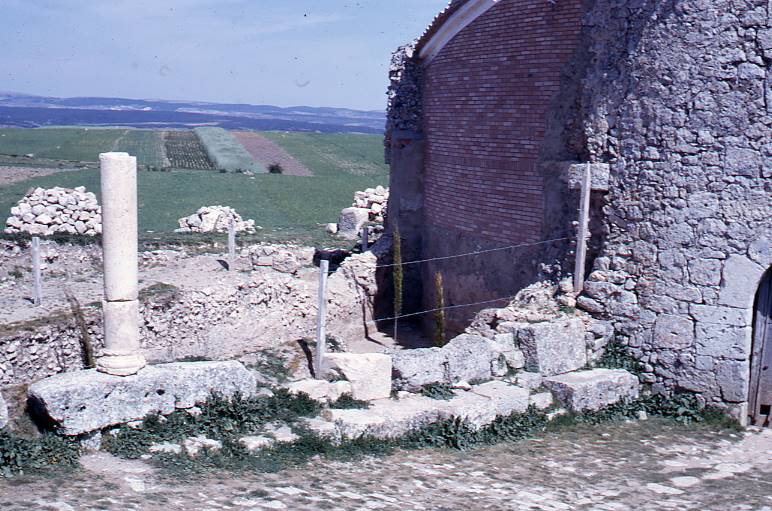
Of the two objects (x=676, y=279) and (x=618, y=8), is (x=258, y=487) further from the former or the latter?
(x=618, y=8)

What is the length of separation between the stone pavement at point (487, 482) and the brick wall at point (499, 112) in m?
4.25

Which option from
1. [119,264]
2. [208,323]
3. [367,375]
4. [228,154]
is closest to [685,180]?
[367,375]

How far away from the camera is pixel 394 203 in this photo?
1692 cm

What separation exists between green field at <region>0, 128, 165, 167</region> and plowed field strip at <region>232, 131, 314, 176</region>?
7.21m

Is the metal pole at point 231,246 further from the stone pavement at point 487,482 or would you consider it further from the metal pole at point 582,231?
the stone pavement at point 487,482

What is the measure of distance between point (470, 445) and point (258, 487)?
7.91 feet

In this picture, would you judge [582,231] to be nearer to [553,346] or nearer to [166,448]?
[553,346]

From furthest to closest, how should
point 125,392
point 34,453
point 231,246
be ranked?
point 231,246 → point 125,392 → point 34,453

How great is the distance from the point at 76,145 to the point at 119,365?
211ft

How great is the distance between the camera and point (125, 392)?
7.49 meters

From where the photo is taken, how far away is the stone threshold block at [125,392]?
711 cm

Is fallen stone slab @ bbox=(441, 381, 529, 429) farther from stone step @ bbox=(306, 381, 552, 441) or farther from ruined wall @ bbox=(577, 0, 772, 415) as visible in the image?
ruined wall @ bbox=(577, 0, 772, 415)

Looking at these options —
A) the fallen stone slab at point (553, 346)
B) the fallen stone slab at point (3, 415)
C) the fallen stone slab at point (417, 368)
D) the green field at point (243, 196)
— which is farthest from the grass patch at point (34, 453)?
the green field at point (243, 196)

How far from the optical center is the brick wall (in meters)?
12.3
